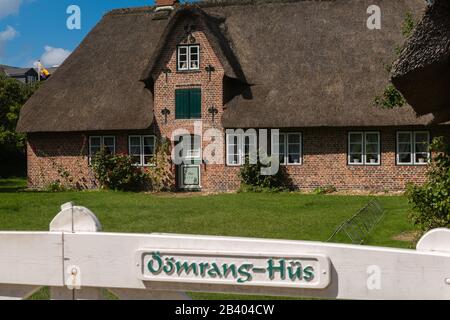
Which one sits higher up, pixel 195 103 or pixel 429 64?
pixel 195 103

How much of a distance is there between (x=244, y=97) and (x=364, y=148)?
5159mm

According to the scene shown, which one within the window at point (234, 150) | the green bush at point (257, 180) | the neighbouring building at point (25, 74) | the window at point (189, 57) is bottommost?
the green bush at point (257, 180)

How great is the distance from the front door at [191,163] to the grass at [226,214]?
380 centimetres

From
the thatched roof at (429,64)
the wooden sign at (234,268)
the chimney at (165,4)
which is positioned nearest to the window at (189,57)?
the chimney at (165,4)

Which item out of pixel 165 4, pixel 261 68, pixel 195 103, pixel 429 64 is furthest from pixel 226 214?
pixel 165 4

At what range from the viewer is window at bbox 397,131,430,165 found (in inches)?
883

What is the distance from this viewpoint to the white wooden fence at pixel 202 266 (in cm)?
230

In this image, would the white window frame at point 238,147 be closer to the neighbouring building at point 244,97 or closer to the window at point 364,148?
the neighbouring building at point 244,97

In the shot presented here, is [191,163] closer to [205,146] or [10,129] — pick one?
[205,146]

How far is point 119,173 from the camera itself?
79.6ft

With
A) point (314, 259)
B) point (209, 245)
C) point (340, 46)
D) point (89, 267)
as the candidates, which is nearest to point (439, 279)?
point (314, 259)

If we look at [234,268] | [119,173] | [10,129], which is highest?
[10,129]

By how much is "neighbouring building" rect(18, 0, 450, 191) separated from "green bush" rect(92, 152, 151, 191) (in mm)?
508

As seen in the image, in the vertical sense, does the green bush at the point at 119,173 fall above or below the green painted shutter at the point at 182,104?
below
